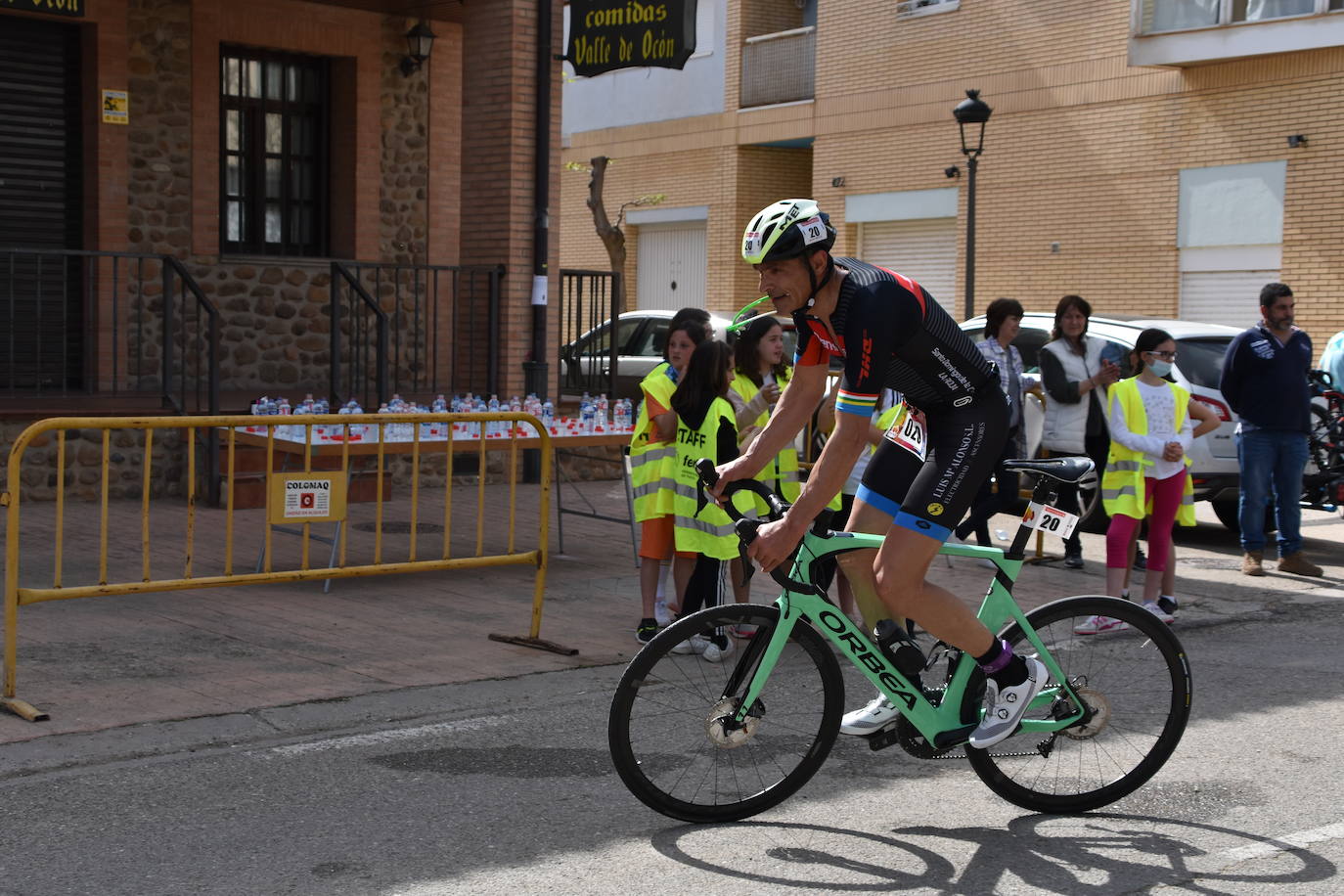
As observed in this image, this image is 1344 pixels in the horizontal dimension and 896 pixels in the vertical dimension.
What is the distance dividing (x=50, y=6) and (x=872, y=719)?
34.0 ft

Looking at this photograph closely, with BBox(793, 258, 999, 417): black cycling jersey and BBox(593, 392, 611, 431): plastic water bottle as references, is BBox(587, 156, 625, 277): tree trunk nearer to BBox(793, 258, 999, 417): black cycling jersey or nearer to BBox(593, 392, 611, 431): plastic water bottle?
BBox(593, 392, 611, 431): plastic water bottle

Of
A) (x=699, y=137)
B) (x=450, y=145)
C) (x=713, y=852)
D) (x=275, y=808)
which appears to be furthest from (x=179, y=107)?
(x=699, y=137)

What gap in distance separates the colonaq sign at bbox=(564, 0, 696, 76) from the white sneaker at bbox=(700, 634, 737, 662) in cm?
870

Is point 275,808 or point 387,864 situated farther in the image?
point 275,808

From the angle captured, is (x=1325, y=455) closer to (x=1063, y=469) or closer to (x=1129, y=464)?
(x=1129, y=464)

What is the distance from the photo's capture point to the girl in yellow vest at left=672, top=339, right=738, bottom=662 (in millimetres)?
7477

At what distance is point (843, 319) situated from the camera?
15.6 ft

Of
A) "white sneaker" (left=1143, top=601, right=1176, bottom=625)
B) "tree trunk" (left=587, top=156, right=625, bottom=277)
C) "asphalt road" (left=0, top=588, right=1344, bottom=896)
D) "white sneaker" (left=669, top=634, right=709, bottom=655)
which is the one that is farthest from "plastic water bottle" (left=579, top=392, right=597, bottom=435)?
"tree trunk" (left=587, top=156, right=625, bottom=277)

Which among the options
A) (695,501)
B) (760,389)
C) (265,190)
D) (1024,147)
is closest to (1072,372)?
(760,389)

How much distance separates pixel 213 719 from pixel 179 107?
901cm

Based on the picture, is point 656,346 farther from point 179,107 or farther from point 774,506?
point 774,506

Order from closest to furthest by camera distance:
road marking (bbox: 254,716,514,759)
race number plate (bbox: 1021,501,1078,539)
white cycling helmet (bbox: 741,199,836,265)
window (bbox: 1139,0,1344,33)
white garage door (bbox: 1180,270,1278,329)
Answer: white cycling helmet (bbox: 741,199,836,265) → race number plate (bbox: 1021,501,1078,539) → road marking (bbox: 254,716,514,759) → window (bbox: 1139,0,1344,33) → white garage door (bbox: 1180,270,1278,329)

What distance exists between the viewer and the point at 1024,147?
2512 centimetres

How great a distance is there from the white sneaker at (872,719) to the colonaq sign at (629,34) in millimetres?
8636
